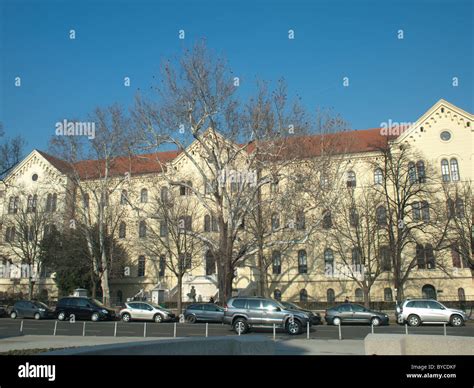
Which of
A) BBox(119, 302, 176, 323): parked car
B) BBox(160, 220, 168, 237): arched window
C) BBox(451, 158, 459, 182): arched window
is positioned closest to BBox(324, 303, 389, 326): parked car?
BBox(119, 302, 176, 323): parked car

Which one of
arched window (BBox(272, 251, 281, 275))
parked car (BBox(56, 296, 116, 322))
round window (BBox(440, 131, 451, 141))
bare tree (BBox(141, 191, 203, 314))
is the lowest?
parked car (BBox(56, 296, 116, 322))

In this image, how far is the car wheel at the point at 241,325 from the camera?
70.0 ft

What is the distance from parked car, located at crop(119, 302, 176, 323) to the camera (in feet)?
100.0

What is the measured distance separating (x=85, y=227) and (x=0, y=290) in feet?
72.6

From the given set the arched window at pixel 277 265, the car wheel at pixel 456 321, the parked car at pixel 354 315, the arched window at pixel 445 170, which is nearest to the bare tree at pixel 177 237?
the arched window at pixel 277 265

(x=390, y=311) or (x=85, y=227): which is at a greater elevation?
(x=85, y=227)

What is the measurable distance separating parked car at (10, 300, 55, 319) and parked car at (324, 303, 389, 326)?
21.0 m

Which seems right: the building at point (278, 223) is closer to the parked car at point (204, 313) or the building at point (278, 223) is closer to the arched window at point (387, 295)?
the arched window at point (387, 295)

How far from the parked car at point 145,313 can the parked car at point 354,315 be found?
435 inches

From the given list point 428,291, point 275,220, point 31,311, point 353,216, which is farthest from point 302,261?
point 31,311

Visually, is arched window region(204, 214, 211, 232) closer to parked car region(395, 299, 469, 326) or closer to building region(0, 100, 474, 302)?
building region(0, 100, 474, 302)
